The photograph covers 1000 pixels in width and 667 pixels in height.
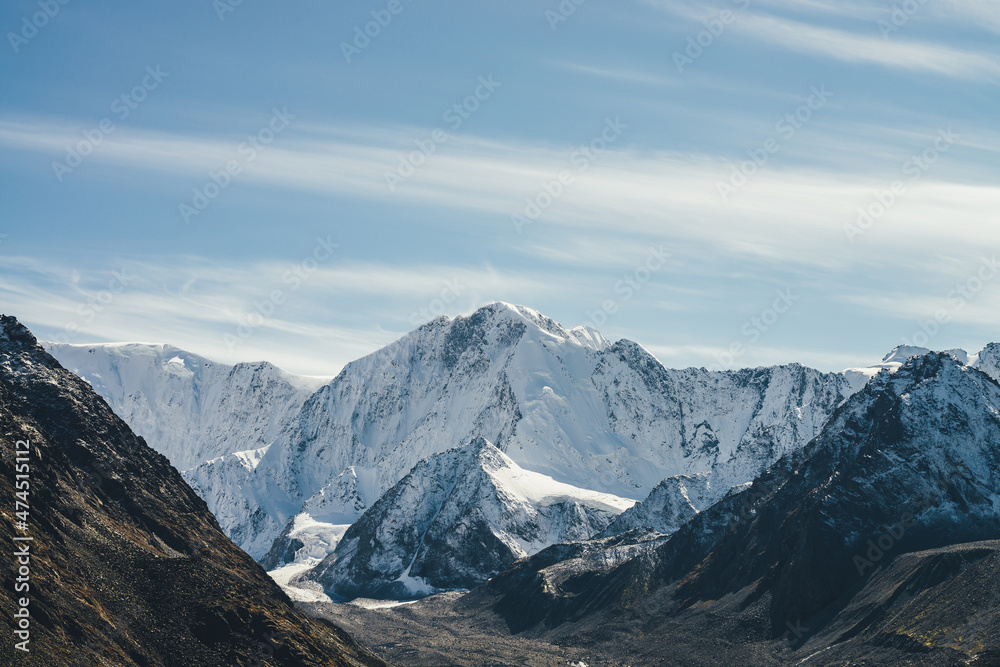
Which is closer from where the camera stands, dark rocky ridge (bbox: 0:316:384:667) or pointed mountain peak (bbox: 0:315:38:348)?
dark rocky ridge (bbox: 0:316:384:667)

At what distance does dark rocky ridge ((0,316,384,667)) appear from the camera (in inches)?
5448

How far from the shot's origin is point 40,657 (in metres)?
125

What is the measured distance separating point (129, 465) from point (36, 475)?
31841mm

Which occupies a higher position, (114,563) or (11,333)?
(11,333)

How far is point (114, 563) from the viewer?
156750mm

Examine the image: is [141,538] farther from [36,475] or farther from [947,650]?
[947,650]

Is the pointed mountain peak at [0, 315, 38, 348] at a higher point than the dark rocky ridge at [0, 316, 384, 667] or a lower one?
higher

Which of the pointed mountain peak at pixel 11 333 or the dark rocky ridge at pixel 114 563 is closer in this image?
the dark rocky ridge at pixel 114 563

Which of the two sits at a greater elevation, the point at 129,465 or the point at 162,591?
the point at 129,465

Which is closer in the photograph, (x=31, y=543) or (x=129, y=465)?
(x=31, y=543)

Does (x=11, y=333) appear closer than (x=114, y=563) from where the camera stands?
No

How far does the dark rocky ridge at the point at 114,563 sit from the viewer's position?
138375 mm

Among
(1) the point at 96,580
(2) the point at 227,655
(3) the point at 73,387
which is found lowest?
(2) the point at 227,655

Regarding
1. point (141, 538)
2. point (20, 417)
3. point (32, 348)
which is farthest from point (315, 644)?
point (32, 348)
